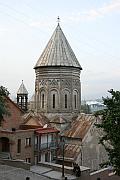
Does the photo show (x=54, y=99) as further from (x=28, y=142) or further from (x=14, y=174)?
(x=14, y=174)

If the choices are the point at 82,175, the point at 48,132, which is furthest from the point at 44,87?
the point at 82,175

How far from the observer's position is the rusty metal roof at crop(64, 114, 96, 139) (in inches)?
1341

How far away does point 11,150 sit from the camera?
94.9ft

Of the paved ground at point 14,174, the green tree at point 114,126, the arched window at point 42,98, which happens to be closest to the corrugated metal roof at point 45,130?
the arched window at point 42,98

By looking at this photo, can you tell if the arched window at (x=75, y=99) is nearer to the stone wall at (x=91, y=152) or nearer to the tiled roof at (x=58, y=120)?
the tiled roof at (x=58, y=120)

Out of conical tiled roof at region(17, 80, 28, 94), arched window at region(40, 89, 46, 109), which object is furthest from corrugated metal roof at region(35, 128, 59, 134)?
conical tiled roof at region(17, 80, 28, 94)

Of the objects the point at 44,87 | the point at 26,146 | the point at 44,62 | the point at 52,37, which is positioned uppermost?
the point at 52,37

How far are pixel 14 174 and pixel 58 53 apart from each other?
19.7 metres

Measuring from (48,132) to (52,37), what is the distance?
13350 mm

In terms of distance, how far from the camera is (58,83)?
1467 inches

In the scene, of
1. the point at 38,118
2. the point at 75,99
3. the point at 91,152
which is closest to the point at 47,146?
the point at 38,118

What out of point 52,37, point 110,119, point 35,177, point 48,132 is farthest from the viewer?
point 52,37

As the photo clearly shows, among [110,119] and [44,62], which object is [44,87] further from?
[110,119]

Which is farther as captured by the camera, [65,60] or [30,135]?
[65,60]
